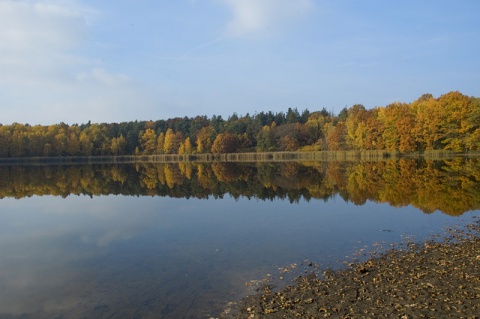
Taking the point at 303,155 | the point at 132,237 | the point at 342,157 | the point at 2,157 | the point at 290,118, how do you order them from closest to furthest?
the point at 132,237, the point at 342,157, the point at 303,155, the point at 2,157, the point at 290,118

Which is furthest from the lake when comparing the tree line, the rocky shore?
the tree line

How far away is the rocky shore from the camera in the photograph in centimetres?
846

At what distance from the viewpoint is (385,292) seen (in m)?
9.56

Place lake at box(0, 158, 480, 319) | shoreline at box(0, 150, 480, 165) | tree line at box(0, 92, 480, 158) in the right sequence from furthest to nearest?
shoreline at box(0, 150, 480, 165)
tree line at box(0, 92, 480, 158)
lake at box(0, 158, 480, 319)

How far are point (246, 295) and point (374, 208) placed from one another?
15414 mm

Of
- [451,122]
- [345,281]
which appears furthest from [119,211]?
[451,122]

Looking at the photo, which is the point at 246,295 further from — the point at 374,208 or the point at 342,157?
the point at 342,157

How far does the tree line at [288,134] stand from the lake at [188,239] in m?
48.3

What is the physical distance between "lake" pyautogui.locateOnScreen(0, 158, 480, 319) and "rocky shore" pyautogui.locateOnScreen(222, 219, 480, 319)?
1034mm

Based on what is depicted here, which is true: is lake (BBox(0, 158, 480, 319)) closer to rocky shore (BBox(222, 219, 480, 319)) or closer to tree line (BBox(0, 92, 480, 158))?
rocky shore (BBox(222, 219, 480, 319))

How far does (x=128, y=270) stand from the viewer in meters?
13.2

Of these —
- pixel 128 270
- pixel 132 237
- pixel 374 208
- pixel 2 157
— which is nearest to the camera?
pixel 128 270

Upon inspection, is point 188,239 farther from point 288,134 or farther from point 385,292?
point 288,134

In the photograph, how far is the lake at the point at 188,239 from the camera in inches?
423
